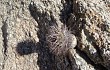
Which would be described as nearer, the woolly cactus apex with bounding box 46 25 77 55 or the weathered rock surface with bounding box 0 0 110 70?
the weathered rock surface with bounding box 0 0 110 70

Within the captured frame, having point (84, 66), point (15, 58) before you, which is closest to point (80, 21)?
point (84, 66)

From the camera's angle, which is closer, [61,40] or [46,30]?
[61,40]

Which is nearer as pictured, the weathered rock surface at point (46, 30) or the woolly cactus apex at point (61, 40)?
the weathered rock surface at point (46, 30)

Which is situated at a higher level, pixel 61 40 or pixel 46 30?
pixel 46 30
